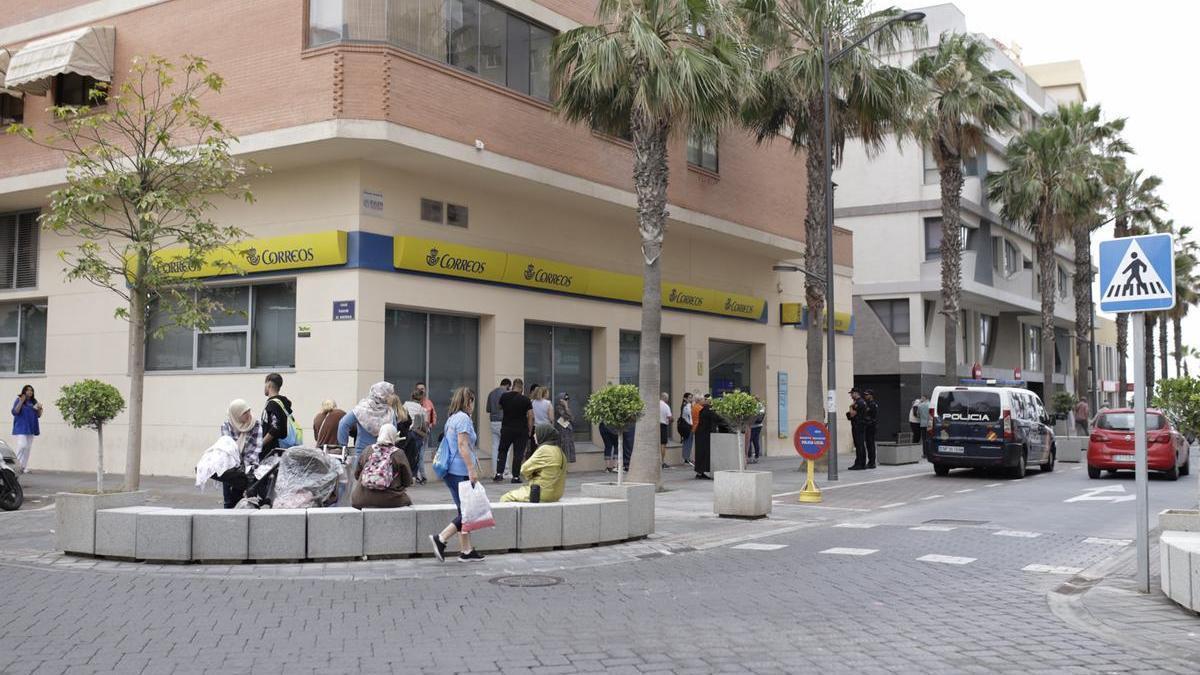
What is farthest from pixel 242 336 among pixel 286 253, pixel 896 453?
pixel 896 453

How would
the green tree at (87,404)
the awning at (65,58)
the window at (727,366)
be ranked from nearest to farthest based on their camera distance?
the green tree at (87,404) < the awning at (65,58) < the window at (727,366)

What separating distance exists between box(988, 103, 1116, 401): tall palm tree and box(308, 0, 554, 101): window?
2463 cm

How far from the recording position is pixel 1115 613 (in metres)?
7.67

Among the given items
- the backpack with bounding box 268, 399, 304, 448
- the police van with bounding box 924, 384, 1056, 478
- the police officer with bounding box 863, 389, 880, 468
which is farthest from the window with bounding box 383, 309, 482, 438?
the police van with bounding box 924, 384, 1056, 478

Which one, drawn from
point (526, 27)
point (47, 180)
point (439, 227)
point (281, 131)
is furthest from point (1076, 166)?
point (47, 180)

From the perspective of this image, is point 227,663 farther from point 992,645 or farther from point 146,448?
point 146,448

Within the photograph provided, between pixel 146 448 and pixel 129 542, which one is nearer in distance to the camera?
pixel 129 542

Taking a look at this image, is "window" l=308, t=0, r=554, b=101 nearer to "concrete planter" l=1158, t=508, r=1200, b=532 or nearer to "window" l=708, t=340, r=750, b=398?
"window" l=708, t=340, r=750, b=398

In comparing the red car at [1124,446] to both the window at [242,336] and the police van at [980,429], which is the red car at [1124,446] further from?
the window at [242,336]

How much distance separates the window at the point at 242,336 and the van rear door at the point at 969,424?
13.2 m

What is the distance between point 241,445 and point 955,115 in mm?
25304

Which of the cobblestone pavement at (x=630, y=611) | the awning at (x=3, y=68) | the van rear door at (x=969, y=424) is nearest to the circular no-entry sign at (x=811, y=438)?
the cobblestone pavement at (x=630, y=611)

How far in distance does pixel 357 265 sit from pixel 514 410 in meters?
3.69

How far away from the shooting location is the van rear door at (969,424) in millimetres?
21078
